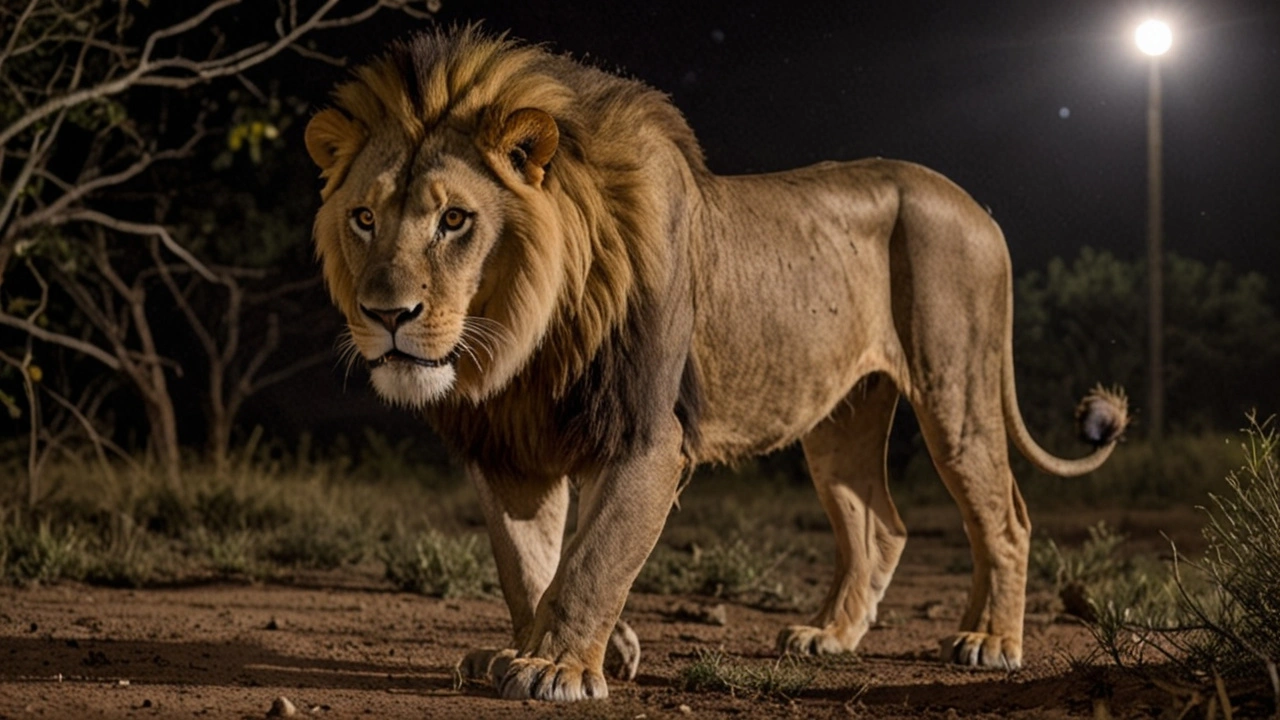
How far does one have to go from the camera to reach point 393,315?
12.6ft

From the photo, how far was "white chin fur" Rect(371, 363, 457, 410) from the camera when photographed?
12.8ft

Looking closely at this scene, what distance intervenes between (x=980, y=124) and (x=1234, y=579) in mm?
13283

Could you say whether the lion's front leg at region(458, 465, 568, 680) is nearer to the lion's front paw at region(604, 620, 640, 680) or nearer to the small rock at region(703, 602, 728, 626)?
the lion's front paw at region(604, 620, 640, 680)

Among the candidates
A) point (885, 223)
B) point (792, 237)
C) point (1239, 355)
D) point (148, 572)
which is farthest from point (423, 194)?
point (1239, 355)

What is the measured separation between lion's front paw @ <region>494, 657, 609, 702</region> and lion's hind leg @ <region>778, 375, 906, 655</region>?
1.76 m

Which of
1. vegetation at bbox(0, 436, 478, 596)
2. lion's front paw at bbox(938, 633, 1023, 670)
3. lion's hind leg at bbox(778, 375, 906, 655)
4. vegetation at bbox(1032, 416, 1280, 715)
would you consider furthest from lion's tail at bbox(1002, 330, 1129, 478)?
vegetation at bbox(0, 436, 478, 596)

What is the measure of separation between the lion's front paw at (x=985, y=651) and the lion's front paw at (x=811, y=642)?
35 centimetres

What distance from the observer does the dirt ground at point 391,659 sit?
13.3ft

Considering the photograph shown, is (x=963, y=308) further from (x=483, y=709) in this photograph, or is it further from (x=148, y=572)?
(x=148, y=572)

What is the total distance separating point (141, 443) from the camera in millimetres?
14867

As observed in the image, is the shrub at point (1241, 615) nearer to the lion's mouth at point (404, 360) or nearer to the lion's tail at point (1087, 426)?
the lion's tail at point (1087, 426)

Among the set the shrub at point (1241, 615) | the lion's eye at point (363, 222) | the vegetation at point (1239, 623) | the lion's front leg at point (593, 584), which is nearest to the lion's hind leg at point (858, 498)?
the vegetation at point (1239, 623)

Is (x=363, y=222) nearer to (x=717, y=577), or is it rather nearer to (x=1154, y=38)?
(x=717, y=577)

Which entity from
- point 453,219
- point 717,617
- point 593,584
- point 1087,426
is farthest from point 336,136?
point 717,617
